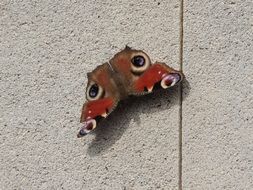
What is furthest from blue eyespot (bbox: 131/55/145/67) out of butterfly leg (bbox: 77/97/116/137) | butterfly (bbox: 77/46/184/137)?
butterfly leg (bbox: 77/97/116/137)

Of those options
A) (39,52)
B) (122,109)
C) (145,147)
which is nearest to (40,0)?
(39,52)

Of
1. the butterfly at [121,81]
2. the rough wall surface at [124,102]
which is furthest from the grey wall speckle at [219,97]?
the butterfly at [121,81]

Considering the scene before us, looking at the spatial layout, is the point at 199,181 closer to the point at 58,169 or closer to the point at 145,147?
the point at 145,147

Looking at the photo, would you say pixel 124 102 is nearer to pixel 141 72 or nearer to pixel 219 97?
pixel 141 72

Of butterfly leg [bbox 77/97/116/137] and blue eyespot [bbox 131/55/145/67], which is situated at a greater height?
blue eyespot [bbox 131/55/145/67]

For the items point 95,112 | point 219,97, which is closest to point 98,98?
point 95,112

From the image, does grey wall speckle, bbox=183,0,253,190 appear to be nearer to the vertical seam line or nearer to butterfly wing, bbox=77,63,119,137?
the vertical seam line
